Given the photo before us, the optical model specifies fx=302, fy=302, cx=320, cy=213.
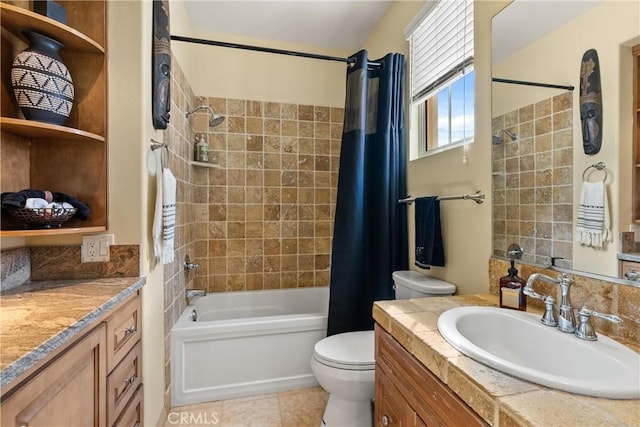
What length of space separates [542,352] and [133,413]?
1.59m

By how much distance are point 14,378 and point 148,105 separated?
4.08 ft

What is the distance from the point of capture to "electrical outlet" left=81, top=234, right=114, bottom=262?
1.36m

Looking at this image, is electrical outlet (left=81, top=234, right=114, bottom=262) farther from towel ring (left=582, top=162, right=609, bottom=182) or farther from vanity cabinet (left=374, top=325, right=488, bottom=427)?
towel ring (left=582, top=162, right=609, bottom=182)

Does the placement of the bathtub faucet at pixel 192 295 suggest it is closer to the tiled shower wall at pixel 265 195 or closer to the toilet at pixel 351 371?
the tiled shower wall at pixel 265 195

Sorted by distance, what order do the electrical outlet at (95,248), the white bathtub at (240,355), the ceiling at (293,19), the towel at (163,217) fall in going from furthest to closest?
the ceiling at (293,19)
the white bathtub at (240,355)
the towel at (163,217)
the electrical outlet at (95,248)

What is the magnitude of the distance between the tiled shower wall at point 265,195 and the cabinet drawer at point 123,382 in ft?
4.33

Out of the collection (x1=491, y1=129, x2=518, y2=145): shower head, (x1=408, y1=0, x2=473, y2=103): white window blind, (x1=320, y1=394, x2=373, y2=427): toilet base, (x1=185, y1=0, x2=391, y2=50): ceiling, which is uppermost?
(x1=185, y1=0, x2=391, y2=50): ceiling

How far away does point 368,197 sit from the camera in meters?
2.09

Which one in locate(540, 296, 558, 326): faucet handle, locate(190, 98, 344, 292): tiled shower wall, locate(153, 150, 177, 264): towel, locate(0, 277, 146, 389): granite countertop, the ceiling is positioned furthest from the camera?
locate(190, 98, 344, 292): tiled shower wall

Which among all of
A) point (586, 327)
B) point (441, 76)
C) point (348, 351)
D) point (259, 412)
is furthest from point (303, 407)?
point (441, 76)

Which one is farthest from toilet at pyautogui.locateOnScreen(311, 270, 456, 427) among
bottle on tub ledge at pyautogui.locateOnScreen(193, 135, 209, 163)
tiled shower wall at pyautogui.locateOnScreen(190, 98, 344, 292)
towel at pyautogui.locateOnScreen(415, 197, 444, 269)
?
bottle on tub ledge at pyautogui.locateOnScreen(193, 135, 209, 163)

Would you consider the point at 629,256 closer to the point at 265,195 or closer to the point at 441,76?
the point at 441,76

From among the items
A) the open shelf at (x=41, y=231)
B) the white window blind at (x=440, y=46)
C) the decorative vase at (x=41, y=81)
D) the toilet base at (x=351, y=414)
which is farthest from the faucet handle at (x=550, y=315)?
the decorative vase at (x=41, y=81)

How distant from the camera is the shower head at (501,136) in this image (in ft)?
4.24
